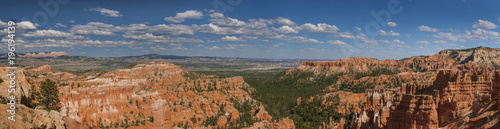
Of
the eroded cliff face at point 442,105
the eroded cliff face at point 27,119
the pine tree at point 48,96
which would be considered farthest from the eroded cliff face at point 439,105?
the pine tree at point 48,96

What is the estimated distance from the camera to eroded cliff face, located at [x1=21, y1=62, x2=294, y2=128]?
60062mm

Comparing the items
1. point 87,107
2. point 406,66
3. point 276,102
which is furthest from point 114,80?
point 406,66

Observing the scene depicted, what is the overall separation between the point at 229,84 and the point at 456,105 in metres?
81.0

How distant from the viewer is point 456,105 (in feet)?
129

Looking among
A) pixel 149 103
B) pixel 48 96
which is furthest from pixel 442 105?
pixel 149 103

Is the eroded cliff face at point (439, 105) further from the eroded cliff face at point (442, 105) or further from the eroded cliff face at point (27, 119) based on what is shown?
the eroded cliff face at point (27, 119)

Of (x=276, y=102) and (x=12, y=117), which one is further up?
(x=12, y=117)

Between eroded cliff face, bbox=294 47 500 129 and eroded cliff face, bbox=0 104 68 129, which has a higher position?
eroded cliff face, bbox=0 104 68 129

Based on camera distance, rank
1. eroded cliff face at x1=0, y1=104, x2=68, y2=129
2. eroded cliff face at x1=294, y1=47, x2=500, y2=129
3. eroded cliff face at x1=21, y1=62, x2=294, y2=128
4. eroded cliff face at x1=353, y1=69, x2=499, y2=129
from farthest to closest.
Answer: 1. eroded cliff face at x1=21, y1=62, x2=294, y2=128
2. eroded cliff face at x1=353, y1=69, x2=499, y2=129
3. eroded cliff face at x1=294, y1=47, x2=500, y2=129
4. eroded cliff face at x1=0, y1=104, x2=68, y2=129

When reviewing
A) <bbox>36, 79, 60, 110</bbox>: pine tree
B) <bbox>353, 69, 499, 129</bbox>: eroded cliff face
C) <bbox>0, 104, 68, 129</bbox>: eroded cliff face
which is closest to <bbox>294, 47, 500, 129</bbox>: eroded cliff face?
<bbox>353, 69, 499, 129</bbox>: eroded cliff face

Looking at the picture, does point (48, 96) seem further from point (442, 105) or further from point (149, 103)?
point (442, 105)

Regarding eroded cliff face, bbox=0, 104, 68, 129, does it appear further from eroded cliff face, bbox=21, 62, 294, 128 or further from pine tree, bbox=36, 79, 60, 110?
eroded cliff face, bbox=21, 62, 294, 128

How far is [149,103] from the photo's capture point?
74562 millimetres

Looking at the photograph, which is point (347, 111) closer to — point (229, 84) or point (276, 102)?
point (276, 102)
